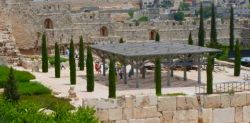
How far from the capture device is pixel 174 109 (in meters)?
19.5

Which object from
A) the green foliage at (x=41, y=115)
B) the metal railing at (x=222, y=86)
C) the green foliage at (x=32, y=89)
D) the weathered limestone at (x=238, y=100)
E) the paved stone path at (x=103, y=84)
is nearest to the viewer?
the green foliage at (x=41, y=115)

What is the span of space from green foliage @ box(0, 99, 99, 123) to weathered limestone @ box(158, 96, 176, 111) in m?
2.04

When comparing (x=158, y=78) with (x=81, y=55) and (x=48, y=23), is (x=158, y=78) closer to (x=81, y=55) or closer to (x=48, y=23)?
(x=81, y=55)

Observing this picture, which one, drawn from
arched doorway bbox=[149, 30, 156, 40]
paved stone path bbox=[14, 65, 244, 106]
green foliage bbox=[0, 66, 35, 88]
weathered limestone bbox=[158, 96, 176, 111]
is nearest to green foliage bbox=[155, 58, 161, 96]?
paved stone path bbox=[14, 65, 244, 106]

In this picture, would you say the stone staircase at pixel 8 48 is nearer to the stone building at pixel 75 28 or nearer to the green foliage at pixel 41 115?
the stone building at pixel 75 28

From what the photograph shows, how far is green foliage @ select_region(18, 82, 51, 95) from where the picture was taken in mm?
31619

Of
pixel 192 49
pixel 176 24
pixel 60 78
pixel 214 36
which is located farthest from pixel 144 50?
pixel 176 24

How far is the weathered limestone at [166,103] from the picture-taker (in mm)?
19273

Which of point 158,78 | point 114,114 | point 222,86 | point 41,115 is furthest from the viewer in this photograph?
point 222,86

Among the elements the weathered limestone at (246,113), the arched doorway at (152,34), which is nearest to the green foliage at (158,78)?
the weathered limestone at (246,113)

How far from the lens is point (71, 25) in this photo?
55.9 metres

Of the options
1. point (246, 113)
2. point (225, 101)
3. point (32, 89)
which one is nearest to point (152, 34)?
point (32, 89)

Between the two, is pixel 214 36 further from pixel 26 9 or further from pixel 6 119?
pixel 6 119

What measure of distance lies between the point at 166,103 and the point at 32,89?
563 inches
